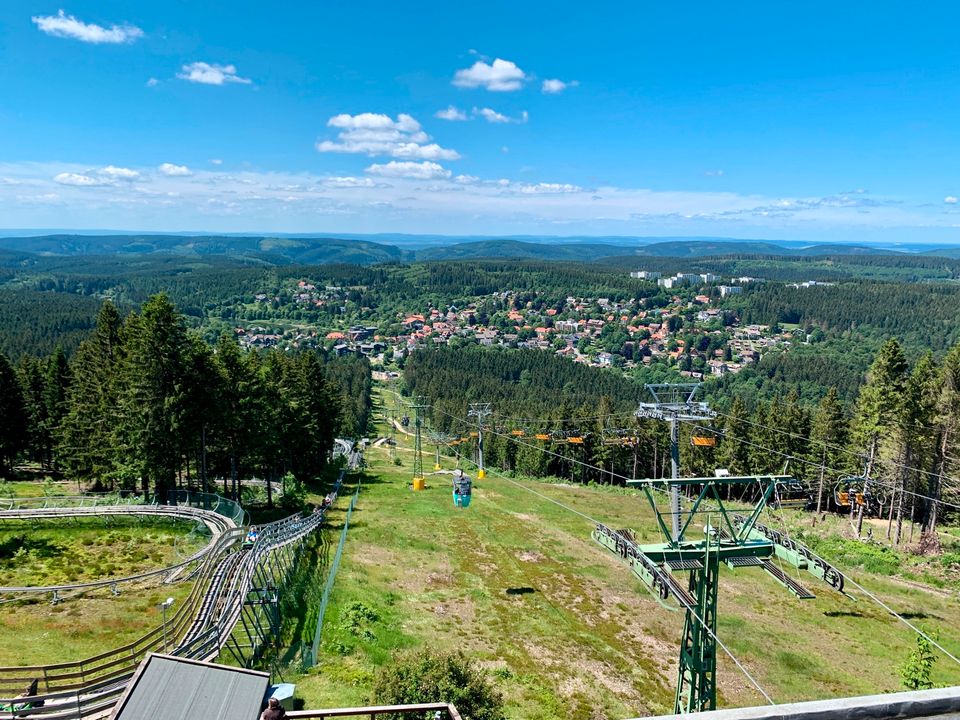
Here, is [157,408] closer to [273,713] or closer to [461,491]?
[461,491]

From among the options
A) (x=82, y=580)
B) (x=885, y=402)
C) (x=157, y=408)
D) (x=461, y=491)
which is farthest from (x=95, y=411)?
(x=885, y=402)

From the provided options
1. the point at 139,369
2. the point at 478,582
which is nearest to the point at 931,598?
the point at 478,582

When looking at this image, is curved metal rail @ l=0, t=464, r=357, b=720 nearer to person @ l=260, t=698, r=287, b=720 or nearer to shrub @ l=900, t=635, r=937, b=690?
person @ l=260, t=698, r=287, b=720

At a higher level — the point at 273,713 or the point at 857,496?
the point at 273,713

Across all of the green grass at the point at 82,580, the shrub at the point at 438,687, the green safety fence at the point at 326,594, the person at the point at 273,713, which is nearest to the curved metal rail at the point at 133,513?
the green grass at the point at 82,580

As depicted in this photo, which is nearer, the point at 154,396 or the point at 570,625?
the point at 570,625

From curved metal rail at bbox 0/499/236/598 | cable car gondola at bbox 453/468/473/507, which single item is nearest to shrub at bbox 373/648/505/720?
curved metal rail at bbox 0/499/236/598

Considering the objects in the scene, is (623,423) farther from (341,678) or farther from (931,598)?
(341,678)
